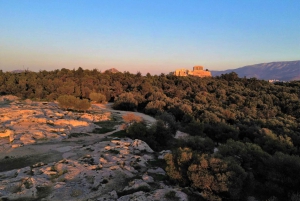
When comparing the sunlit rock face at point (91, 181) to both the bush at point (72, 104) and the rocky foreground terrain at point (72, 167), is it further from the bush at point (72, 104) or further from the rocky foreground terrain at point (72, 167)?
the bush at point (72, 104)

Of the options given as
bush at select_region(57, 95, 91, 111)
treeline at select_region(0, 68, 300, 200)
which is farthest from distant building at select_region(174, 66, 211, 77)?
bush at select_region(57, 95, 91, 111)

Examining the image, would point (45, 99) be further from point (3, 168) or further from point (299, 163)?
point (299, 163)

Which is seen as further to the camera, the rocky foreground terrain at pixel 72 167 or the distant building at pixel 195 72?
the distant building at pixel 195 72

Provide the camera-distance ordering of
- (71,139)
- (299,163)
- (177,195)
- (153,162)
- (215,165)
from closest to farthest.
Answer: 1. (177,195)
2. (215,165)
3. (299,163)
4. (153,162)
5. (71,139)

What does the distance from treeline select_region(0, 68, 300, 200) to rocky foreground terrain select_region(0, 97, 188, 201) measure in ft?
9.23

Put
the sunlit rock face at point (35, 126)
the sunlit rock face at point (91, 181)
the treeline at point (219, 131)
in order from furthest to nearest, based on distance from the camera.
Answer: the sunlit rock face at point (35, 126) → the treeline at point (219, 131) → the sunlit rock face at point (91, 181)

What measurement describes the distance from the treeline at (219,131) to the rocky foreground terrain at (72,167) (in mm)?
2813

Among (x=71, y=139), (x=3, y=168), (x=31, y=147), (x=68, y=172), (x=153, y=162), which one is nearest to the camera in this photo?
(x=68, y=172)

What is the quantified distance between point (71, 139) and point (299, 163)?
26.0 metres

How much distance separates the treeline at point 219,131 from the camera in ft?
52.5

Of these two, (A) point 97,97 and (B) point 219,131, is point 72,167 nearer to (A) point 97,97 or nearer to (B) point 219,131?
(B) point 219,131

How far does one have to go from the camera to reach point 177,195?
1480cm

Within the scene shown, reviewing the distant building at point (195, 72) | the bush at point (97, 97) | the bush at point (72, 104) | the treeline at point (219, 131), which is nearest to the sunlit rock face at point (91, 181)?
the treeline at point (219, 131)

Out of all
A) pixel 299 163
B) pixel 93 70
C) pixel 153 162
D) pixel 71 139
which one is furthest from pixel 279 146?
pixel 93 70
